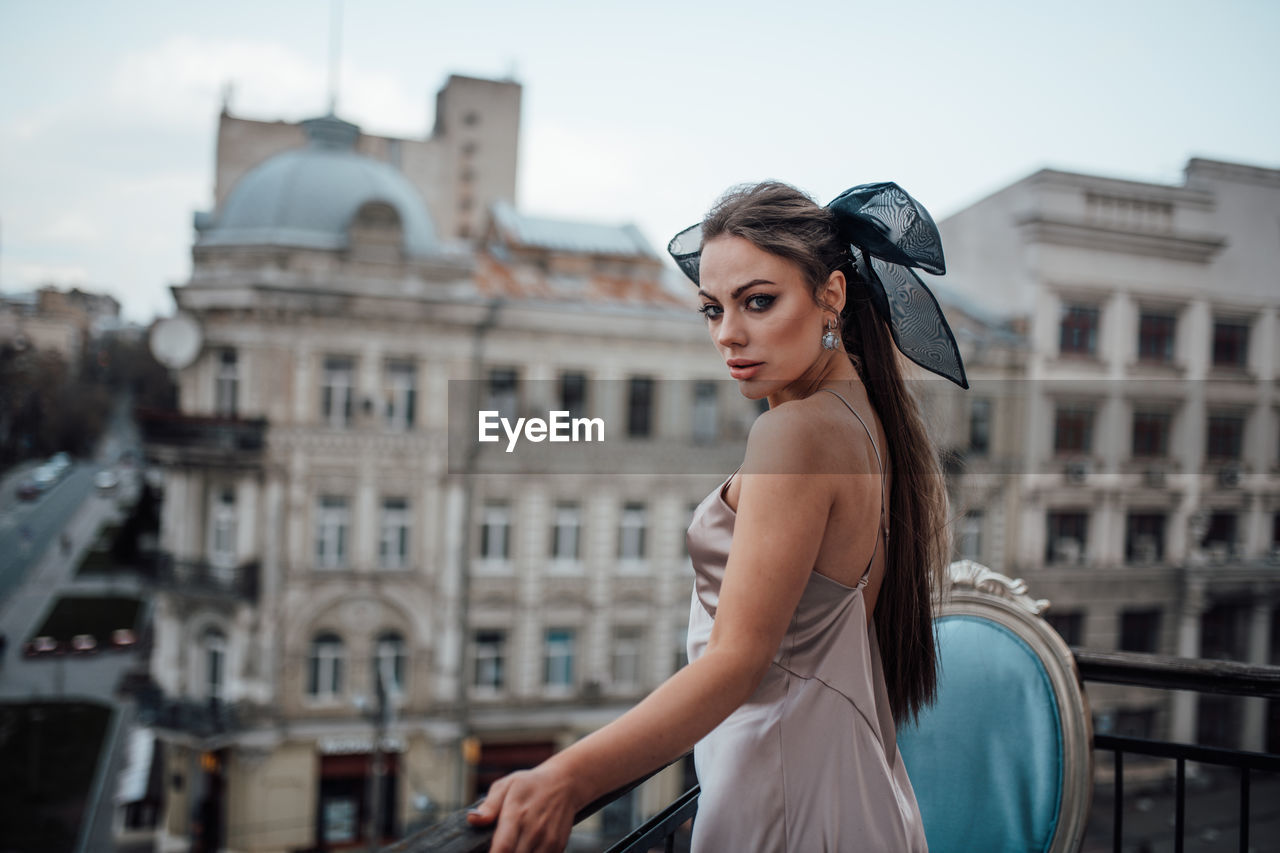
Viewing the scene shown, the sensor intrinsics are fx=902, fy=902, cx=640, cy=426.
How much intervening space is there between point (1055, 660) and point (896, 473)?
0.40 meters

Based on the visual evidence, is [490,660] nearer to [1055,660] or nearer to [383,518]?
[383,518]

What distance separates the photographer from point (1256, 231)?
352 inches

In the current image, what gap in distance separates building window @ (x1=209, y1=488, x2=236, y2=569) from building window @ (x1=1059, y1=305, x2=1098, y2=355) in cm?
749

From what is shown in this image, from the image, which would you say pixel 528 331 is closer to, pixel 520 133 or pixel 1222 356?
pixel 520 133

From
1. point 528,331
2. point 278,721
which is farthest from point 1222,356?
point 278,721

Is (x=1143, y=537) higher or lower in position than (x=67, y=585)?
higher

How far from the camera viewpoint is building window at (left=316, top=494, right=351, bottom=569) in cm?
705

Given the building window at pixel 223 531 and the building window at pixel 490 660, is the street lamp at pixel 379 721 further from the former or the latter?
the building window at pixel 223 531

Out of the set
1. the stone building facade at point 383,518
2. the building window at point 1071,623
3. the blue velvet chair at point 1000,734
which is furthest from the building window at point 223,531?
the building window at point 1071,623

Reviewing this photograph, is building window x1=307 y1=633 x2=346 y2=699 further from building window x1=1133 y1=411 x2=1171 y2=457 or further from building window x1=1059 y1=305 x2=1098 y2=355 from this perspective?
building window x1=1133 y1=411 x2=1171 y2=457

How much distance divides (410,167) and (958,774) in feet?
31.0

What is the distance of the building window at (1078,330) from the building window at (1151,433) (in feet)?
2.59

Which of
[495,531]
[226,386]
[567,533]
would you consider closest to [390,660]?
[495,531]

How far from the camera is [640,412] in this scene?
7.74 meters
